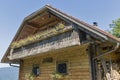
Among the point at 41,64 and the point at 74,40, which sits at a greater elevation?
the point at 74,40

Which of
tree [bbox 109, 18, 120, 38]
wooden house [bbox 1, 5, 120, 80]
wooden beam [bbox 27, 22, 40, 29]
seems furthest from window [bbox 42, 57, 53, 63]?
tree [bbox 109, 18, 120, 38]

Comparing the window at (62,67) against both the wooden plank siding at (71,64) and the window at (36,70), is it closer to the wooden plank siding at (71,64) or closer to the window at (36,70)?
the wooden plank siding at (71,64)

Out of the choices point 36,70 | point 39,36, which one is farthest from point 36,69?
point 39,36

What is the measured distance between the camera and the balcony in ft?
38.1

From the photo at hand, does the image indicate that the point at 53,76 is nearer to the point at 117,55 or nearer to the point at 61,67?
the point at 61,67

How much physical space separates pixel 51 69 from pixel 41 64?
1.47m

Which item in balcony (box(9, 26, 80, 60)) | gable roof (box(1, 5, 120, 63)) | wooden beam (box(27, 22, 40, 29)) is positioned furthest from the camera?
wooden beam (box(27, 22, 40, 29))

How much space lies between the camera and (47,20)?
16.3m

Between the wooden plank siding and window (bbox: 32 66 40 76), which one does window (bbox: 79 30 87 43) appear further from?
window (bbox: 32 66 40 76)

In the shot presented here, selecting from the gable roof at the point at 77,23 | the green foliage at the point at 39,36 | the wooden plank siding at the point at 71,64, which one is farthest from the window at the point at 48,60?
the gable roof at the point at 77,23

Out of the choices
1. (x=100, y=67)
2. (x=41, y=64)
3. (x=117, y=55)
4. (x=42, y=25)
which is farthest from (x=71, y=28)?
(x=42, y=25)

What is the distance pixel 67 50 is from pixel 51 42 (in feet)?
3.81

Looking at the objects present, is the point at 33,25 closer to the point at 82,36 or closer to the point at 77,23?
the point at 77,23

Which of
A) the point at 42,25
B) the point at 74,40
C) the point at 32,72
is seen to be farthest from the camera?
the point at 42,25
